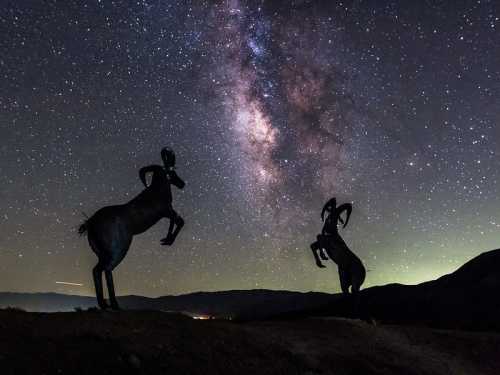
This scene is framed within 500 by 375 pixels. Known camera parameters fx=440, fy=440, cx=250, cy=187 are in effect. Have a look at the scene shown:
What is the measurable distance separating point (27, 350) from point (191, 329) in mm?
2880

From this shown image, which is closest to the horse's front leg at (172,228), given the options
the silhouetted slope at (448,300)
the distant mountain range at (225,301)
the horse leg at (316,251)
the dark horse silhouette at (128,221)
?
the dark horse silhouette at (128,221)

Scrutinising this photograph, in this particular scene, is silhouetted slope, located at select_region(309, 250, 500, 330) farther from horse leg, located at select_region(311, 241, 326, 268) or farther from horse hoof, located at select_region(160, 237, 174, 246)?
horse hoof, located at select_region(160, 237, 174, 246)

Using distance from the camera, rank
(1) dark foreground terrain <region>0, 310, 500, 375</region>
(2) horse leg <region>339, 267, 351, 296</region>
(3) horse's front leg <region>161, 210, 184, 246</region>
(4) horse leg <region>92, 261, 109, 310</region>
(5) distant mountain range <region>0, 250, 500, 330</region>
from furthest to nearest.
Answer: (5) distant mountain range <region>0, 250, 500, 330</region>
(2) horse leg <region>339, 267, 351, 296</region>
(3) horse's front leg <region>161, 210, 184, 246</region>
(4) horse leg <region>92, 261, 109, 310</region>
(1) dark foreground terrain <region>0, 310, 500, 375</region>

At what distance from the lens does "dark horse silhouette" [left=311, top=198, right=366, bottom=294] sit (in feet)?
49.2

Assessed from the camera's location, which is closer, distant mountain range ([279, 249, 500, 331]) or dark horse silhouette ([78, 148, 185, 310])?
dark horse silhouette ([78, 148, 185, 310])

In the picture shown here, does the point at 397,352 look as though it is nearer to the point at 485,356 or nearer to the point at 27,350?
Result: the point at 485,356

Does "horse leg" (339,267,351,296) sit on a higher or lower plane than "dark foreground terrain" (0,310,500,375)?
higher

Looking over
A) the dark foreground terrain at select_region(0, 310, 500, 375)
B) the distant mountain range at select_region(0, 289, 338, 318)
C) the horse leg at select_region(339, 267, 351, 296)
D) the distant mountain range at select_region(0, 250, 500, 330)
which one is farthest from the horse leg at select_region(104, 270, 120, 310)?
the distant mountain range at select_region(0, 289, 338, 318)

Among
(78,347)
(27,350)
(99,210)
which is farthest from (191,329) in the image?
(99,210)

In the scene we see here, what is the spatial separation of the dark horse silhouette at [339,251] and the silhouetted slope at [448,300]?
148 inches

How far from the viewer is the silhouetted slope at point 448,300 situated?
21.0 metres

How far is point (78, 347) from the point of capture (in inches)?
249

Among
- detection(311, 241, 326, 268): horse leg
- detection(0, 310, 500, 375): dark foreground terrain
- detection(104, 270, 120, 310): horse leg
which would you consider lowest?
detection(0, 310, 500, 375): dark foreground terrain

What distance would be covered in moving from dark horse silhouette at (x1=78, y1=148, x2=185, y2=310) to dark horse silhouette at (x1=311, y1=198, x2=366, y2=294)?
5.91m
